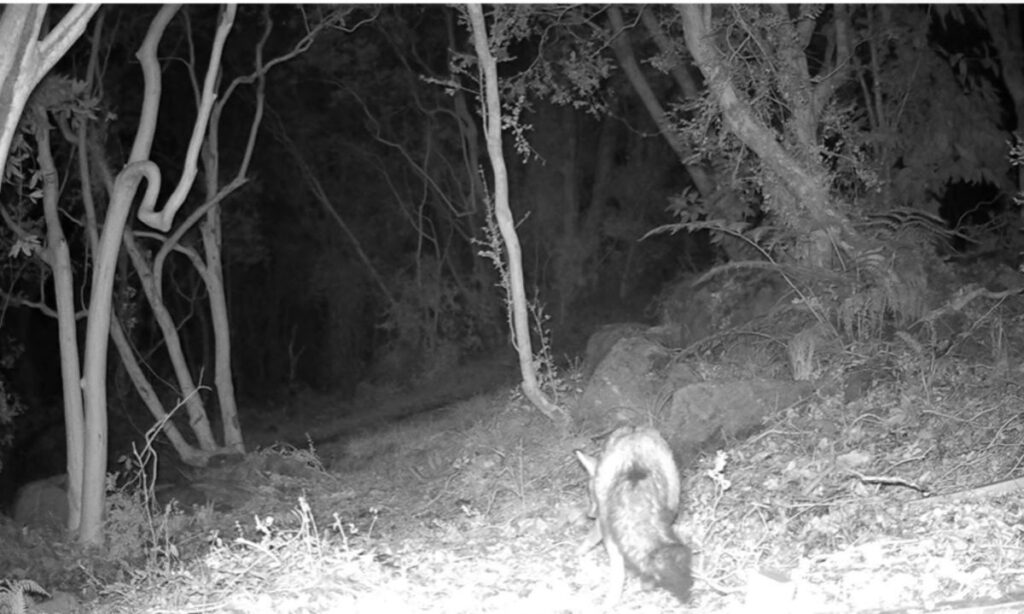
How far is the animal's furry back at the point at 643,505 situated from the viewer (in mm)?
7156

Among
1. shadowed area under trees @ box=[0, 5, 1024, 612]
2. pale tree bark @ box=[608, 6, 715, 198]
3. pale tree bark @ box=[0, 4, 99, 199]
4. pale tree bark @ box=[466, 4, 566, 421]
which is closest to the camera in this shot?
pale tree bark @ box=[0, 4, 99, 199]

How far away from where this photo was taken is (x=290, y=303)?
39.0 m

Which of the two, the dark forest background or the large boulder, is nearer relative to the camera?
the large boulder

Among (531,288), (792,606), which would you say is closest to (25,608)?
(792,606)

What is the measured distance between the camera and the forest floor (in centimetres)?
726

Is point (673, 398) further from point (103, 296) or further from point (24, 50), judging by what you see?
point (24, 50)

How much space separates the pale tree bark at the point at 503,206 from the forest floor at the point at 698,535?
Result: 66 centimetres

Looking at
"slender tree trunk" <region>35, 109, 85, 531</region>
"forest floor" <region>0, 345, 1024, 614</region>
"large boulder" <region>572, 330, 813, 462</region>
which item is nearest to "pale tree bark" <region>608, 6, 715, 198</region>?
"large boulder" <region>572, 330, 813, 462</region>

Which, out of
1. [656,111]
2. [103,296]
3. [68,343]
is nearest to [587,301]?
[656,111]

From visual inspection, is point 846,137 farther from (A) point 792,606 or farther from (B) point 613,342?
(A) point 792,606

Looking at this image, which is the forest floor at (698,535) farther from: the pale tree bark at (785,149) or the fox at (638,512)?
the pale tree bark at (785,149)

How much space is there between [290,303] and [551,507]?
29.9 m

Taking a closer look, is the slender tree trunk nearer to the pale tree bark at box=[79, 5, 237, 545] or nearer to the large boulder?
the pale tree bark at box=[79, 5, 237, 545]

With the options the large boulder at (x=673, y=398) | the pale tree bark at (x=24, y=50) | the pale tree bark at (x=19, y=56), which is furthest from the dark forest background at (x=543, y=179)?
the pale tree bark at (x=19, y=56)
